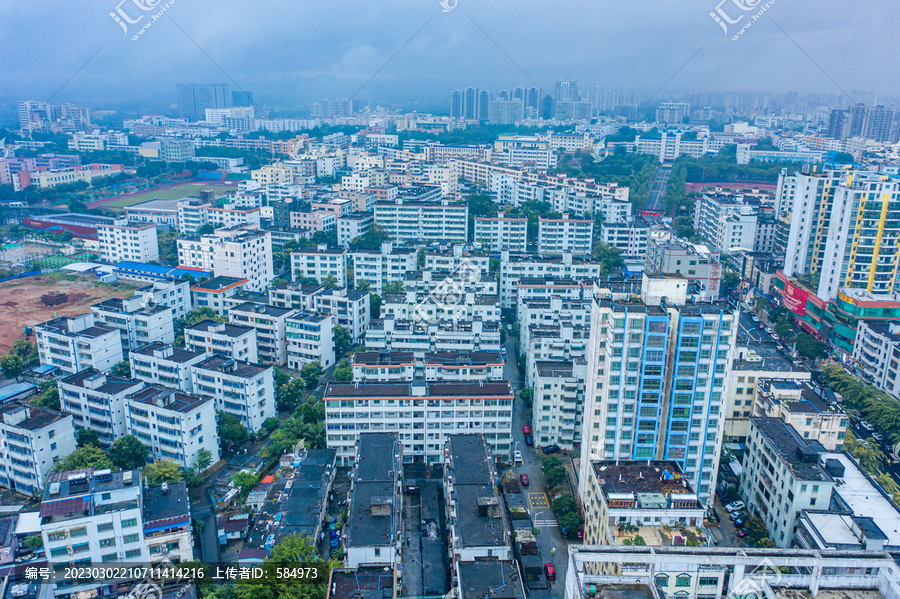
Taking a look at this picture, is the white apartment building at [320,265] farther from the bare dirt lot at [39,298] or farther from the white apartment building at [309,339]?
the bare dirt lot at [39,298]

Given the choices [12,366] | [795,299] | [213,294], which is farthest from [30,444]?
[795,299]

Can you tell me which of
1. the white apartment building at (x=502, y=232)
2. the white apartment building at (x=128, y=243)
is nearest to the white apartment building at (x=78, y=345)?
the white apartment building at (x=128, y=243)

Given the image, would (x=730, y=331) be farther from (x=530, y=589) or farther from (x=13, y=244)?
(x=13, y=244)

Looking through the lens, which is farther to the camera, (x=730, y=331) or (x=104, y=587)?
(x=730, y=331)

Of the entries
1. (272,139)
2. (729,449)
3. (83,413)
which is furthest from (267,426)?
(272,139)

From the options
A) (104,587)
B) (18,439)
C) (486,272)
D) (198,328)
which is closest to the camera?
(104,587)

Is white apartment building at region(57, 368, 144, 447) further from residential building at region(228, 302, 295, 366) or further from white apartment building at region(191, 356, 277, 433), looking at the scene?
residential building at region(228, 302, 295, 366)
